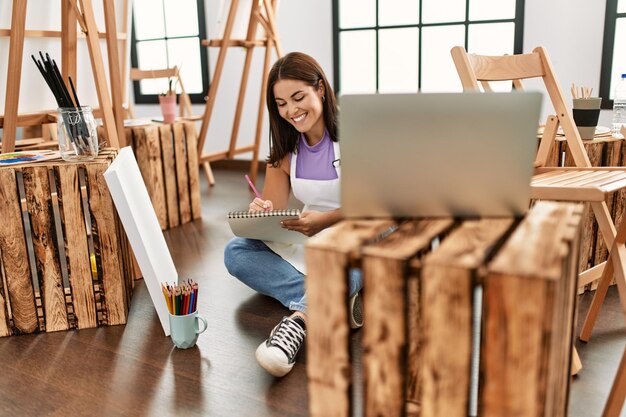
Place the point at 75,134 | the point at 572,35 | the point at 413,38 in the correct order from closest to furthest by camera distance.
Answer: the point at 75,134
the point at 572,35
the point at 413,38

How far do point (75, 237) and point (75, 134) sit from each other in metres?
0.35

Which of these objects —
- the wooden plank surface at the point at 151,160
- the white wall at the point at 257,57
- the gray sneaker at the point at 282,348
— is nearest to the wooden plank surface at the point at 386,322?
the gray sneaker at the point at 282,348

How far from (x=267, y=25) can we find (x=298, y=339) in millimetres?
2499

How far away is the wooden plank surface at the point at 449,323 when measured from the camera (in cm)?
79

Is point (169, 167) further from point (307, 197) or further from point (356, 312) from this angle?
point (356, 312)

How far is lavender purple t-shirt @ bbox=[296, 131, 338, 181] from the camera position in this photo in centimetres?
191

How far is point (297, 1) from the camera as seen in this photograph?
429 cm

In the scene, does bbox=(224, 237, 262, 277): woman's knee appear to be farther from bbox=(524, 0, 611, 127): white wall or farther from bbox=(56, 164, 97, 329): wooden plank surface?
bbox=(524, 0, 611, 127): white wall

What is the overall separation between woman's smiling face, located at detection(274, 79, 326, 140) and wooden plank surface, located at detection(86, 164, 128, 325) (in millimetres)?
613

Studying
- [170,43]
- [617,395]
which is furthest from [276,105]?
[170,43]

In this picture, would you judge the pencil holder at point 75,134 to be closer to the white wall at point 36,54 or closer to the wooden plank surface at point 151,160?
the white wall at point 36,54

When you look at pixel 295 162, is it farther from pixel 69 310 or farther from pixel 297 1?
pixel 297 1

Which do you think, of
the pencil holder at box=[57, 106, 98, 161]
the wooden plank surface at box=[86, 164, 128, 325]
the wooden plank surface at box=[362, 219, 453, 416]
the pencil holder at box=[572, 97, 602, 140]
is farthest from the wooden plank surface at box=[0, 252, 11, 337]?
the pencil holder at box=[572, 97, 602, 140]

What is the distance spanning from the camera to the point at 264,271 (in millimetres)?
2023
